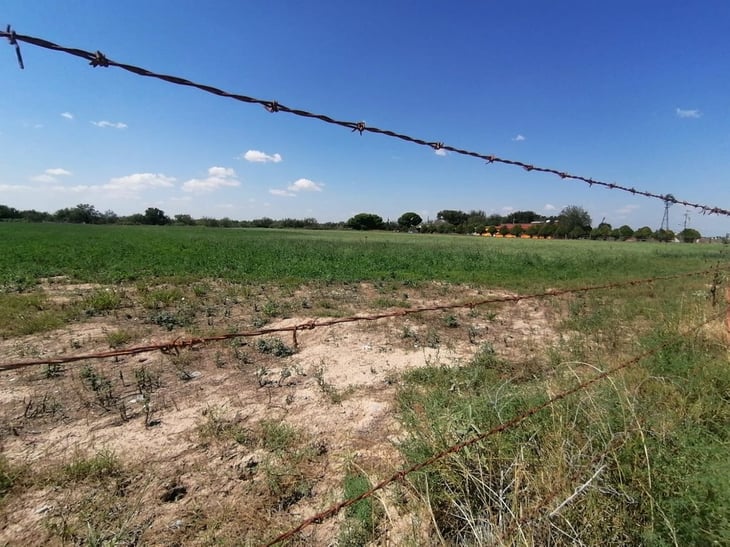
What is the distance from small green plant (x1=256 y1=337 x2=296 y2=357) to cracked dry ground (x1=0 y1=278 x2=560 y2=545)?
0.03 meters

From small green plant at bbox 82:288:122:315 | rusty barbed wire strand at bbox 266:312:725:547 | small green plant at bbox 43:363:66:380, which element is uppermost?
rusty barbed wire strand at bbox 266:312:725:547

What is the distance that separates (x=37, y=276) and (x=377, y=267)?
12071 millimetres

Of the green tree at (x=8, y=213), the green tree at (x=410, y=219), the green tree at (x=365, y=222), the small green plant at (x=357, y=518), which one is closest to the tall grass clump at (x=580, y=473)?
the small green plant at (x=357, y=518)

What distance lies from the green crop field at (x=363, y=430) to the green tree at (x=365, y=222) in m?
124

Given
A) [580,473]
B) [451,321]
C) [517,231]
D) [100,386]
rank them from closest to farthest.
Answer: [580,473], [100,386], [451,321], [517,231]

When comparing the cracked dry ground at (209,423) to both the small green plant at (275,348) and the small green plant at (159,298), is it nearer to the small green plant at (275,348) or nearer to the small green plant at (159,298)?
the small green plant at (275,348)

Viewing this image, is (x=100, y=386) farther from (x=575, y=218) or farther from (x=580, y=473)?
(x=575, y=218)

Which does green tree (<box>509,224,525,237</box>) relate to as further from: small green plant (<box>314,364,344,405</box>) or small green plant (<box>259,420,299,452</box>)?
small green plant (<box>259,420,299,452</box>)

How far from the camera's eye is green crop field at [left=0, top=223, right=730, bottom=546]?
6.45ft

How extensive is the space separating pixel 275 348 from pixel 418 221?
502 feet

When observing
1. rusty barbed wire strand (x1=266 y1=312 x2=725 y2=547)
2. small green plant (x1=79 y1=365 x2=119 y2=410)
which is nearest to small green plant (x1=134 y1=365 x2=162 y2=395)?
small green plant (x1=79 y1=365 x2=119 y2=410)

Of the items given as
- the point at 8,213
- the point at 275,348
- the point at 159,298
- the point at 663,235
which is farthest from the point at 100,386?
the point at 8,213

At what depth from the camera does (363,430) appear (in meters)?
3.54

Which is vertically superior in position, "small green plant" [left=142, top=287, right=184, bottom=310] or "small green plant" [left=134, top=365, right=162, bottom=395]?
"small green plant" [left=142, top=287, right=184, bottom=310]
